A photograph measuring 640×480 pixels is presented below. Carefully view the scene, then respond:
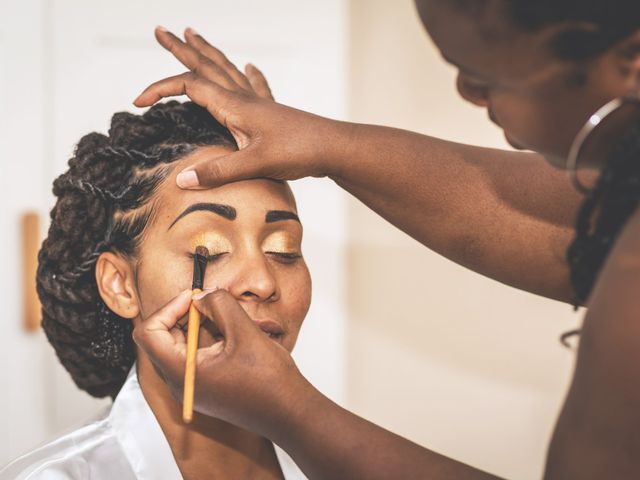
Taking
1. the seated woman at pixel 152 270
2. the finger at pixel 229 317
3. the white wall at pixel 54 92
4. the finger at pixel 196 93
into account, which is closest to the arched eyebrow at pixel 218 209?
the seated woman at pixel 152 270

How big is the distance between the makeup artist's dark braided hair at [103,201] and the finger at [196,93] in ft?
0.34

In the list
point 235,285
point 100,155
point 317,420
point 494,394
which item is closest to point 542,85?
point 317,420

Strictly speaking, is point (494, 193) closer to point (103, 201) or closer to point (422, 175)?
point (422, 175)

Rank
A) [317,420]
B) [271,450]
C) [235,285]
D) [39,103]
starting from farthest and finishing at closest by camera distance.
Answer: [39,103] → [271,450] → [235,285] → [317,420]

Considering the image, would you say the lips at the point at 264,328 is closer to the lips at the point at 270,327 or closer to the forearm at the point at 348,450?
the lips at the point at 270,327

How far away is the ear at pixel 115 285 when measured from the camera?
118cm

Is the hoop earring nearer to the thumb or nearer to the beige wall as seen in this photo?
the thumb

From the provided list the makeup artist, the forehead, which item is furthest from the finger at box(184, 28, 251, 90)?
the forehead

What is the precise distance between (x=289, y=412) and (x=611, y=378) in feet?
1.07

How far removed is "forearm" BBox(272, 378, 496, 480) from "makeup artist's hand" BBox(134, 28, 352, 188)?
1.13 feet

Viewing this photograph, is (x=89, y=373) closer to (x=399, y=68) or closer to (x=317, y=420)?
(x=317, y=420)

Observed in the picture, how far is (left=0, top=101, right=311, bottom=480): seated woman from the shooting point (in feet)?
3.59

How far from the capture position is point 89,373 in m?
1.29

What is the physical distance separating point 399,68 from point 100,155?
1.24 meters
